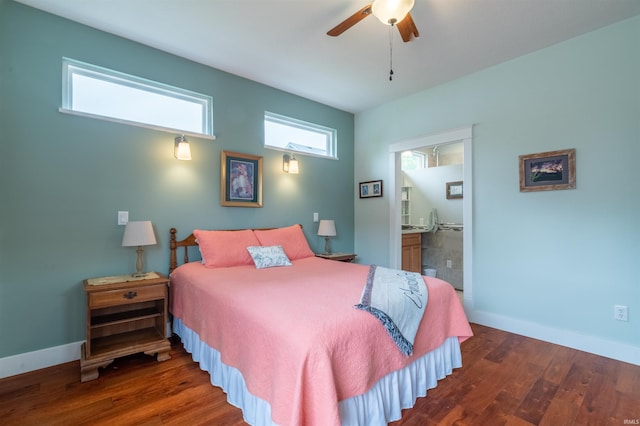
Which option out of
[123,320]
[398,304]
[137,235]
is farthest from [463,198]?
[123,320]

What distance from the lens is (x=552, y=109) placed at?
2.82 m

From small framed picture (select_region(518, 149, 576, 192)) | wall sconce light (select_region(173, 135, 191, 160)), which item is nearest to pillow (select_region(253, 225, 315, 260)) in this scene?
wall sconce light (select_region(173, 135, 191, 160))

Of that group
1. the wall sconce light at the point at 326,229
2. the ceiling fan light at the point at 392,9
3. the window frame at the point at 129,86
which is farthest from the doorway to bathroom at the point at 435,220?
the window frame at the point at 129,86

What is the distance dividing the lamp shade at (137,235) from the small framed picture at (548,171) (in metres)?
3.56

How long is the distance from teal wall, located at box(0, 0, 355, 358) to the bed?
2.24 feet

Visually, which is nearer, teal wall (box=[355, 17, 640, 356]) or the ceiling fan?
the ceiling fan

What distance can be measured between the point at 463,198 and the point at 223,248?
2.73 metres

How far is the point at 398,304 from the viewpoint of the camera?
1.76m

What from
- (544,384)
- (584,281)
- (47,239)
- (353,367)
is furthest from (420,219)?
(47,239)

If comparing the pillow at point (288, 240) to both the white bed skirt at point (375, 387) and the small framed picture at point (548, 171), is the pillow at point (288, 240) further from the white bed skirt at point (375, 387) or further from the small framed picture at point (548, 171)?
the small framed picture at point (548, 171)

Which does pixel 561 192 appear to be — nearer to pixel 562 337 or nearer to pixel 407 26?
pixel 562 337

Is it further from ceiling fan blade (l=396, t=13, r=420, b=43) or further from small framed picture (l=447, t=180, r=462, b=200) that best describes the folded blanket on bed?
small framed picture (l=447, t=180, r=462, b=200)

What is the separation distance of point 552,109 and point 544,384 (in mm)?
2405

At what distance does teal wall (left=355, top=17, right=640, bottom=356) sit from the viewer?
246 cm
